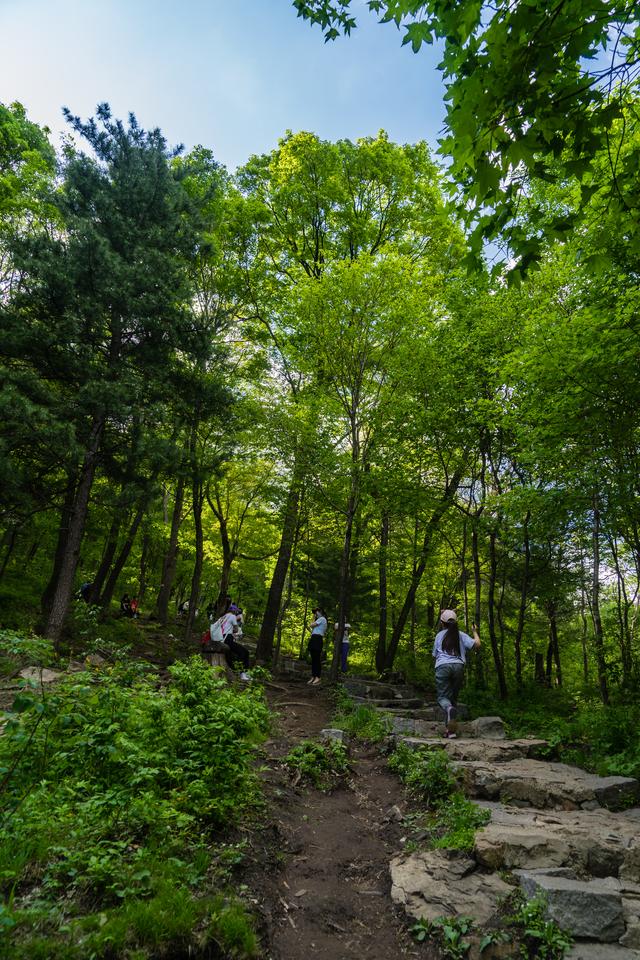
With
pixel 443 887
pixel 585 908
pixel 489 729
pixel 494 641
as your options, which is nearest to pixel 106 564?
pixel 494 641

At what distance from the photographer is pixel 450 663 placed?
26.4 feet

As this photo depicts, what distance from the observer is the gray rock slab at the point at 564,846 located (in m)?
3.63

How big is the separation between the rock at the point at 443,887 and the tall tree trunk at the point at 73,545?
30.1 feet

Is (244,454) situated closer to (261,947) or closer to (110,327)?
(110,327)

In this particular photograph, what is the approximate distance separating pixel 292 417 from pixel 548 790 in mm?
10185

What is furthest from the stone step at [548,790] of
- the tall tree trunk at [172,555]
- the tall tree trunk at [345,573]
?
the tall tree trunk at [172,555]

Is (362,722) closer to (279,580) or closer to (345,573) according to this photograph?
(345,573)

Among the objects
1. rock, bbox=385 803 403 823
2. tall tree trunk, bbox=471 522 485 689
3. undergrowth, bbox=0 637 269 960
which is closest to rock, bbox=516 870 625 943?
undergrowth, bbox=0 637 269 960

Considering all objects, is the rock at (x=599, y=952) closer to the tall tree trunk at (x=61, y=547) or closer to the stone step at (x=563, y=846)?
the stone step at (x=563, y=846)

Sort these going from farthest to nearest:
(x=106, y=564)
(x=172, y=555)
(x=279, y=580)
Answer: (x=106, y=564) < (x=172, y=555) < (x=279, y=580)

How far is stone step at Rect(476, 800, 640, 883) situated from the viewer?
363cm

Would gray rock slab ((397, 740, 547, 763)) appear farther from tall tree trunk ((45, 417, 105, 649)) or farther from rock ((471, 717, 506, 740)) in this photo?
tall tree trunk ((45, 417, 105, 649))

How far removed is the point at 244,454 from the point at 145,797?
1153cm

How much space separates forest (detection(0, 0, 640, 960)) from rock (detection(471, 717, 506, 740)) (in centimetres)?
97
